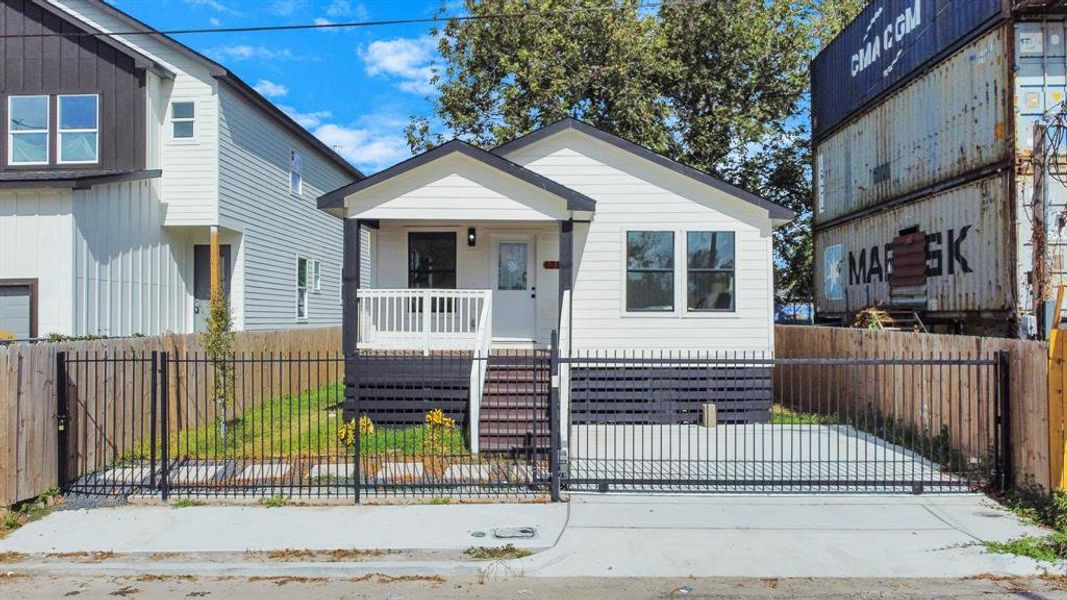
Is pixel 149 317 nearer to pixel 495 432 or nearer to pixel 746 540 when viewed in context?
pixel 495 432

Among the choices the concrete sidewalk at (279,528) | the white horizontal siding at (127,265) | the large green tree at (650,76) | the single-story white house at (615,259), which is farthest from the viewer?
the large green tree at (650,76)

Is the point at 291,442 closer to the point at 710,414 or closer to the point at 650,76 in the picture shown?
the point at 710,414

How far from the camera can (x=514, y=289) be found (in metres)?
14.2

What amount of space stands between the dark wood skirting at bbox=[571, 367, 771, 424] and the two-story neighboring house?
8047 millimetres

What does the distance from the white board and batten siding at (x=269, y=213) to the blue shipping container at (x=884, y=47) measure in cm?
1316

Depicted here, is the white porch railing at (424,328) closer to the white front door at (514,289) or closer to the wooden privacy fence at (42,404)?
the white front door at (514,289)

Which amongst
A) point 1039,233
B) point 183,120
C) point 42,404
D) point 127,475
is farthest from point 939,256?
point 183,120

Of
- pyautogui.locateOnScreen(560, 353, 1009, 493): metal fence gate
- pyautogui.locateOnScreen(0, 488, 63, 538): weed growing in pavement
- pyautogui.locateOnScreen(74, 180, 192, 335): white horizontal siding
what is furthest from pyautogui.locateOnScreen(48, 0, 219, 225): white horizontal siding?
pyautogui.locateOnScreen(560, 353, 1009, 493): metal fence gate

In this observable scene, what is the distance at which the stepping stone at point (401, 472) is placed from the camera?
8.31m

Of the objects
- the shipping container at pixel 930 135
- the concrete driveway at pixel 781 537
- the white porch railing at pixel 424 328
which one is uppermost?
the shipping container at pixel 930 135

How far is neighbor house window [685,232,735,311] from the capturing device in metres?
13.4

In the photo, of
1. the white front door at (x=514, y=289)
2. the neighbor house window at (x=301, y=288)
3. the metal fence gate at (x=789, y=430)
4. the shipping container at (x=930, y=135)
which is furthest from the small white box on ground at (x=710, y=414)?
the neighbor house window at (x=301, y=288)

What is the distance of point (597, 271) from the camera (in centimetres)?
1341

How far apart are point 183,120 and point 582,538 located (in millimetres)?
13295
